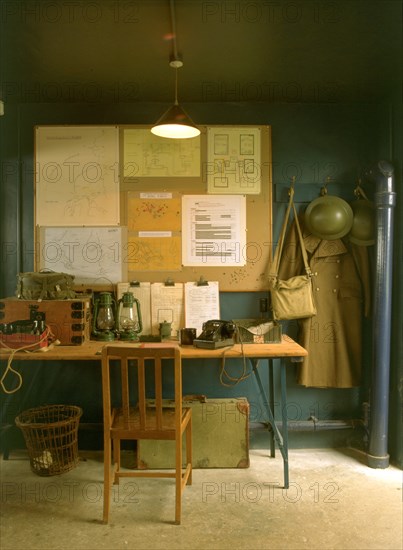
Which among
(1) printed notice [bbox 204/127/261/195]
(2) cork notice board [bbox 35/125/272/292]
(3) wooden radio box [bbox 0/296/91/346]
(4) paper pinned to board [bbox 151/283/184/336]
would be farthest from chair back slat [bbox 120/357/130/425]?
(1) printed notice [bbox 204/127/261/195]

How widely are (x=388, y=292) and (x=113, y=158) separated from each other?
7.75 ft

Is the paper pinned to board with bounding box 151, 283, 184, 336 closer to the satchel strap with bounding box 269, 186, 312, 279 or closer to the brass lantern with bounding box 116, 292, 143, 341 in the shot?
the brass lantern with bounding box 116, 292, 143, 341

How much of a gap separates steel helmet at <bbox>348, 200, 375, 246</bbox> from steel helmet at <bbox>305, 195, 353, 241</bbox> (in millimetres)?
65

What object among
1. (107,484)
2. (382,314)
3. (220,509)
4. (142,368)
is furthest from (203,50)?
(220,509)

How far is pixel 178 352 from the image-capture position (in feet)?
9.29

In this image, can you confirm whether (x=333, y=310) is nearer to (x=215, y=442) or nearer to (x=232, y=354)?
(x=232, y=354)

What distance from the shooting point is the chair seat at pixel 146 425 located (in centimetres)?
296

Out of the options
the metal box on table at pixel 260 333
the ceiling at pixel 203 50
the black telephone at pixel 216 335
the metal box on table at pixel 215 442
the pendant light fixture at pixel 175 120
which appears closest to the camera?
the ceiling at pixel 203 50

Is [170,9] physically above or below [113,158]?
above

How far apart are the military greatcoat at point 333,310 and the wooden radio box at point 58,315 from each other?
1683 millimetres

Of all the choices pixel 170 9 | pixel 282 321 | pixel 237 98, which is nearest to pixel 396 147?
pixel 237 98

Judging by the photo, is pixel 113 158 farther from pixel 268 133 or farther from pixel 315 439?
pixel 315 439

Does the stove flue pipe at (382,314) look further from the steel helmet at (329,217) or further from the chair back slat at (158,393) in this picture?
the chair back slat at (158,393)

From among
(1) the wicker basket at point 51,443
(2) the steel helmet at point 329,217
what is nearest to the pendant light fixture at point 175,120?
(2) the steel helmet at point 329,217
